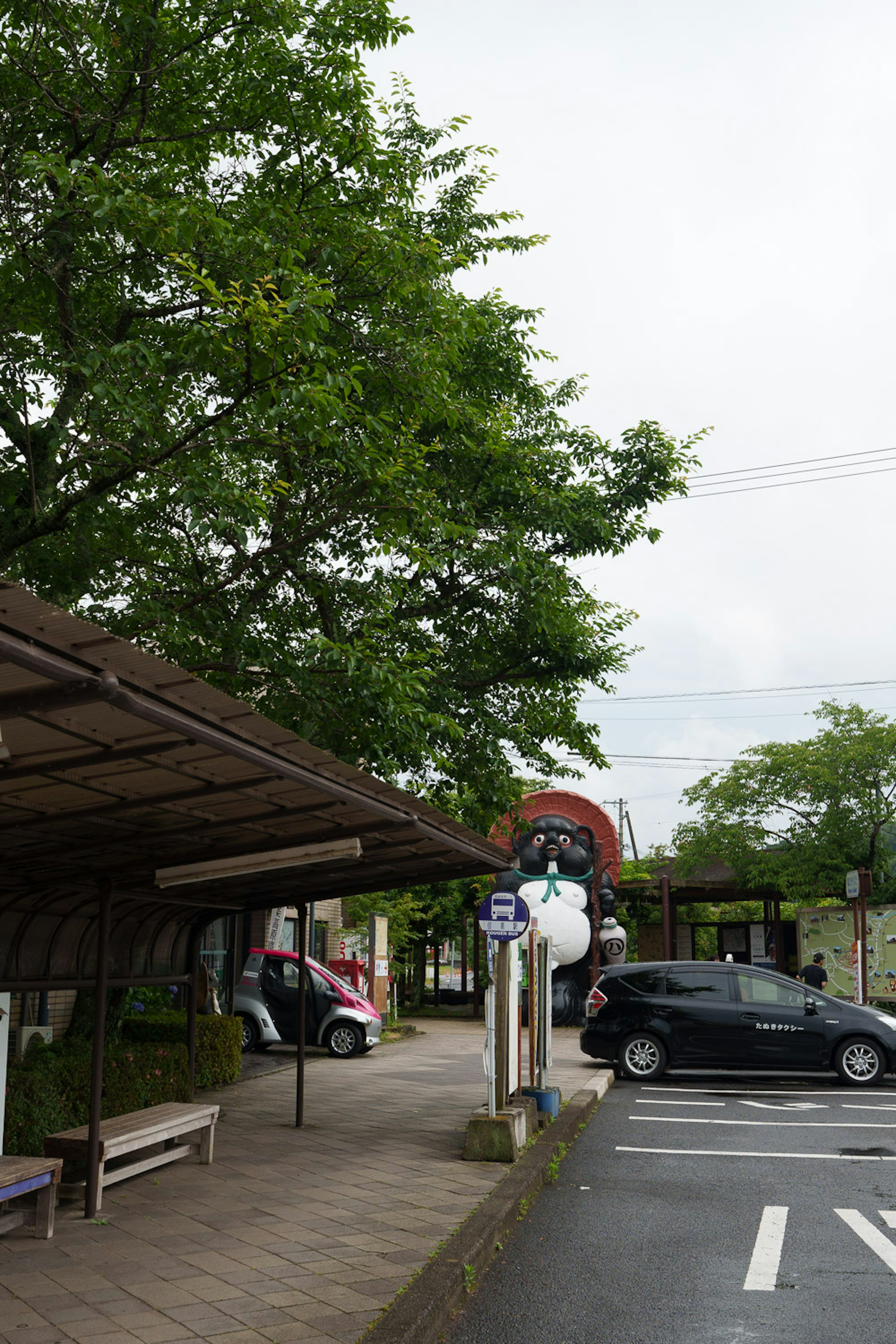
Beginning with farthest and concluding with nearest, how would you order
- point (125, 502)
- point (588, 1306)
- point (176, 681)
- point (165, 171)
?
point (125, 502)
point (165, 171)
point (588, 1306)
point (176, 681)

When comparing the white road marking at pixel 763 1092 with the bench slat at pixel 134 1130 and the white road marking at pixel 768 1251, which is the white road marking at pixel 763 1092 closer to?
the white road marking at pixel 768 1251

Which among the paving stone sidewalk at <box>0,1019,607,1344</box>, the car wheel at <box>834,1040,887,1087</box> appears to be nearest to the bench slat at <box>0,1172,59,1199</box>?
the paving stone sidewalk at <box>0,1019,607,1344</box>

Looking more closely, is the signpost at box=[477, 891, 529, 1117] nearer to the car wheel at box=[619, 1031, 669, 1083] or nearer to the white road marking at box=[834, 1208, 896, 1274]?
the white road marking at box=[834, 1208, 896, 1274]

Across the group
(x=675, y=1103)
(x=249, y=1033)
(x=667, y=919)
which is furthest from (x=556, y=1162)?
(x=667, y=919)

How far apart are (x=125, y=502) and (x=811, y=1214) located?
9238 millimetres

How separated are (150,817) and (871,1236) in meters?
5.15

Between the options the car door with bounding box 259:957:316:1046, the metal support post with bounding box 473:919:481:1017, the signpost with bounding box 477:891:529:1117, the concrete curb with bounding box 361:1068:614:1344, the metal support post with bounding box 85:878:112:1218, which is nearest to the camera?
the concrete curb with bounding box 361:1068:614:1344

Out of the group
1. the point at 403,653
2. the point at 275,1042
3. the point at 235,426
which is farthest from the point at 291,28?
the point at 275,1042

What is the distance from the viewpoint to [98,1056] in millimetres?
7328

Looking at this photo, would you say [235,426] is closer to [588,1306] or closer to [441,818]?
[441,818]

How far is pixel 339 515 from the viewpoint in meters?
10.7

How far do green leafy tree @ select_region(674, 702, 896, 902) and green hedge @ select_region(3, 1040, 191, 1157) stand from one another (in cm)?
2084

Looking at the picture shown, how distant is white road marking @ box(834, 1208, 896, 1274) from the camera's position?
21.9ft

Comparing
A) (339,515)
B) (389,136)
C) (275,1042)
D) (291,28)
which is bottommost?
(275,1042)
